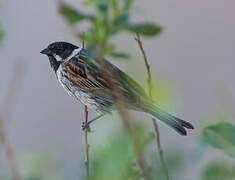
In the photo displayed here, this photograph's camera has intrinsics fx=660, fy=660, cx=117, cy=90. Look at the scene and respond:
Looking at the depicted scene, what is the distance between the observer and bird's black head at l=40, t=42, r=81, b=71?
3209 mm

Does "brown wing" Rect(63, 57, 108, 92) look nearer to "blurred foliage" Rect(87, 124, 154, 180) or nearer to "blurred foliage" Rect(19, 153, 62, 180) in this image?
"blurred foliage" Rect(19, 153, 62, 180)

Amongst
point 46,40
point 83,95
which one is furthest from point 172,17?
point 83,95

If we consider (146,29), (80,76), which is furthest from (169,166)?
(80,76)

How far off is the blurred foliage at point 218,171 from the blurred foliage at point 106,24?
190mm

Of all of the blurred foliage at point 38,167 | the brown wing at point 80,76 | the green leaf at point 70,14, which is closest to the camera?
the green leaf at point 70,14

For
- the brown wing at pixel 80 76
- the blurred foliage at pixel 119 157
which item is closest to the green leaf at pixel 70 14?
the blurred foliage at pixel 119 157

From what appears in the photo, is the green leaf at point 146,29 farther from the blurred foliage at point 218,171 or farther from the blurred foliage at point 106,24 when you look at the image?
the blurred foliage at point 218,171

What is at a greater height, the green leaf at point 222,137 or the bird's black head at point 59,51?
the green leaf at point 222,137

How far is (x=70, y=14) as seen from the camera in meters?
0.73

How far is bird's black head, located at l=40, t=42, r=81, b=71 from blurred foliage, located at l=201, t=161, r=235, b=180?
234 cm

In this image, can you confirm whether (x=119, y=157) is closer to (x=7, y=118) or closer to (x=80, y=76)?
(x=7, y=118)

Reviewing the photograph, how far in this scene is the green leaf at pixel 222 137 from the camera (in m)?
0.85

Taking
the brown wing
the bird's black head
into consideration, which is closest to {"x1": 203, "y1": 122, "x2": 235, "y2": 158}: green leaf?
the brown wing

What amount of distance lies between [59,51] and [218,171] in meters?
2.45
